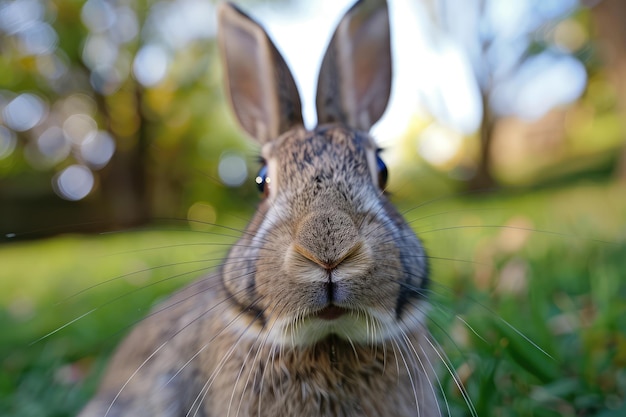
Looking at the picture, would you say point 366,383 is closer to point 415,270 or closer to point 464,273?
point 415,270

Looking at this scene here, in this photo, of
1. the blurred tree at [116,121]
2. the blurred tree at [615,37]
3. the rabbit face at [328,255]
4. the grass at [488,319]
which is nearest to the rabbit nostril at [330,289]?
the rabbit face at [328,255]

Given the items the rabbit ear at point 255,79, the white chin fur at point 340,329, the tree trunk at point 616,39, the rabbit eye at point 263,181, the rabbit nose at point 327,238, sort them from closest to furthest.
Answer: the rabbit nose at point 327,238
the white chin fur at point 340,329
the rabbit eye at point 263,181
the rabbit ear at point 255,79
the tree trunk at point 616,39

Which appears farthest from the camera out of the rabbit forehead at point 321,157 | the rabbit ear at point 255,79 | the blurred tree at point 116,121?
the blurred tree at point 116,121

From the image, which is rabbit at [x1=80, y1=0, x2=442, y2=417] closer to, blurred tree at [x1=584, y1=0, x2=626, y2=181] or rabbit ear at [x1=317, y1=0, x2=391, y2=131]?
rabbit ear at [x1=317, y1=0, x2=391, y2=131]

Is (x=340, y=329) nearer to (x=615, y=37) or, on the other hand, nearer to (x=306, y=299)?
(x=306, y=299)

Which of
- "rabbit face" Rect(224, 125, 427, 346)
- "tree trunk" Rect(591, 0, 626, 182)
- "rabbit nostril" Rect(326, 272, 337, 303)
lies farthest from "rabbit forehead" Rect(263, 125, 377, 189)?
"tree trunk" Rect(591, 0, 626, 182)

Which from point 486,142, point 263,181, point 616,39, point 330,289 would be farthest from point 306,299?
point 486,142

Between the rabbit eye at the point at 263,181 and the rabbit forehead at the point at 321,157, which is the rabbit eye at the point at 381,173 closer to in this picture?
the rabbit forehead at the point at 321,157
